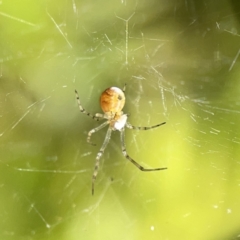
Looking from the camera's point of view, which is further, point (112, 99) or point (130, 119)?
point (130, 119)

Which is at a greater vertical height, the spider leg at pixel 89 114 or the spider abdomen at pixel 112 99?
the spider abdomen at pixel 112 99

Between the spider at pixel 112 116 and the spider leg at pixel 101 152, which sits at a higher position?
the spider at pixel 112 116

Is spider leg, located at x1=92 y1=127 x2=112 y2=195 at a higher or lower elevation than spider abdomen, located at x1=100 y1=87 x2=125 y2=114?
lower

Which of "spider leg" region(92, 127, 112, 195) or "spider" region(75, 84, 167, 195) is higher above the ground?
"spider" region(75, 84, 167, 195)

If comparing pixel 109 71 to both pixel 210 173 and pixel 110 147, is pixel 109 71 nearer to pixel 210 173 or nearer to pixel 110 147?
pixel 110 147

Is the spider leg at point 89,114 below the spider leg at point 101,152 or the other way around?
the other way around
